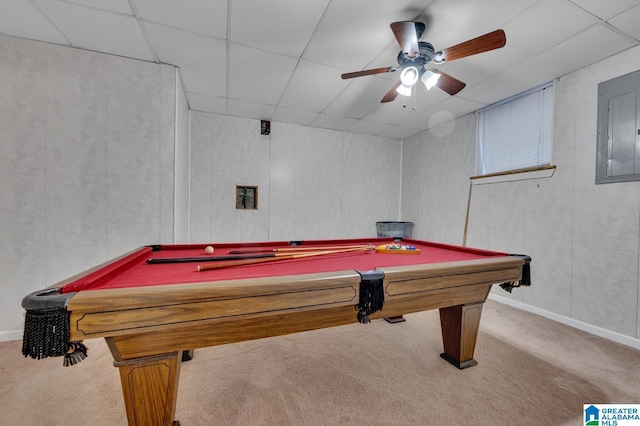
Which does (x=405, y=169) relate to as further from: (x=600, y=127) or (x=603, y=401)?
(x=603, y=401)

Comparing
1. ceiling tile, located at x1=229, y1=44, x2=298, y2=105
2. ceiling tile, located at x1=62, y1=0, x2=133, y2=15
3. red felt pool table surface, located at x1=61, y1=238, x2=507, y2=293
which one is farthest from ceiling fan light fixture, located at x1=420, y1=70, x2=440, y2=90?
ceiling tile, located at x1=62, y1=0, x2=133, y2=15

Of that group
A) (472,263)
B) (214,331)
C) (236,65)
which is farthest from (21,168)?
(472,263)

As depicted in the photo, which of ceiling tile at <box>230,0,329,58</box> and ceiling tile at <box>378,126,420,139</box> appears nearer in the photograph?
ceiling tile at <box>230,0,329,58</box>

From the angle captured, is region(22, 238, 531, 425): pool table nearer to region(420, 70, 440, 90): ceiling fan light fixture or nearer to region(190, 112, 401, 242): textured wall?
region(420, 70, 440, 90): ceiling fan light fixture

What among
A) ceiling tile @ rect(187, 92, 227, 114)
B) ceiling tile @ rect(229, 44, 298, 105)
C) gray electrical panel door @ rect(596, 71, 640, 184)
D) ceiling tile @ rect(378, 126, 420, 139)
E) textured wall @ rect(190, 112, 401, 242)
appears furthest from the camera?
ceiling tile @ rect(378, 126, 420, 139)

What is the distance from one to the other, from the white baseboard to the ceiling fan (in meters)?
2.57

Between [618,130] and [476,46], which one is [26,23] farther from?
[618,130]

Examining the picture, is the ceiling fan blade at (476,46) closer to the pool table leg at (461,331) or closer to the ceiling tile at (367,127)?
the pool table leg at (461,331)

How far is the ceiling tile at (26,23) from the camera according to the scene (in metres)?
1.94

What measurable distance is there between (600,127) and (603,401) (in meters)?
2.36

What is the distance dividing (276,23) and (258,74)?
85 centimetres

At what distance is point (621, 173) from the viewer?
7.70 feet

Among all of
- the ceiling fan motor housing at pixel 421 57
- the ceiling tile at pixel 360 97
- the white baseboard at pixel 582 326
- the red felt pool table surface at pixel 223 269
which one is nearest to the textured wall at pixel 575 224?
the white baseboard at pixel 582 326

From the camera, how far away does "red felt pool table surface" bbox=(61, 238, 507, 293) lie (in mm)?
1141
